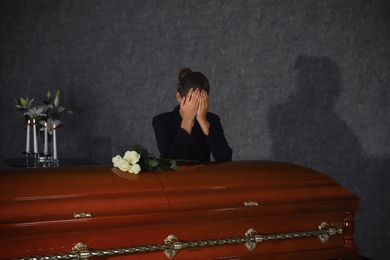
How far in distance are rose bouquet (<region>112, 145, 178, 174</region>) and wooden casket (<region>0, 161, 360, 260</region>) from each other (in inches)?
1.8

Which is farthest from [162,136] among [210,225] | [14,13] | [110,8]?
[14,13]

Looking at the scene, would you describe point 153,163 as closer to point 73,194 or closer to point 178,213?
point 178,213

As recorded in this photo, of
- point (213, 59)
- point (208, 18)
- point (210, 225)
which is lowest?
point (210, 225)

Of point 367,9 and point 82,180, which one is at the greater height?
point 367,9

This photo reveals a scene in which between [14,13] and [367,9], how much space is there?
3.39 metres

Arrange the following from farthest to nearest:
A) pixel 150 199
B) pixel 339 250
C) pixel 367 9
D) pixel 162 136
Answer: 1. pixel 367 9
2. pixel 162 136
3. pixel 339 250
4. pixel 150 199

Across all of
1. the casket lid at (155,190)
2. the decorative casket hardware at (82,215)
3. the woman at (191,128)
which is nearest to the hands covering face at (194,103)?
the woman at (191,128)

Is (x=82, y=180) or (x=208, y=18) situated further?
(x=208, y=18)

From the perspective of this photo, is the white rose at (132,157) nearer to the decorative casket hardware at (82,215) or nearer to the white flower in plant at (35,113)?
the decorative casket hardware at (82,215)

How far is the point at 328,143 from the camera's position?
17.0ft

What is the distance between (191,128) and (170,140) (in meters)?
0.32

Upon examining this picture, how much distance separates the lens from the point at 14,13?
5.18m

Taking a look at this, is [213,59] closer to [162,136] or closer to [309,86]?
[309,86]

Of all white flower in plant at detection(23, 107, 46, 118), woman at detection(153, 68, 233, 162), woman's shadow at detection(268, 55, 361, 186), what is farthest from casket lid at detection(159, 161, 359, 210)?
woman's shadow at detection(268, 55, 361, 186)
